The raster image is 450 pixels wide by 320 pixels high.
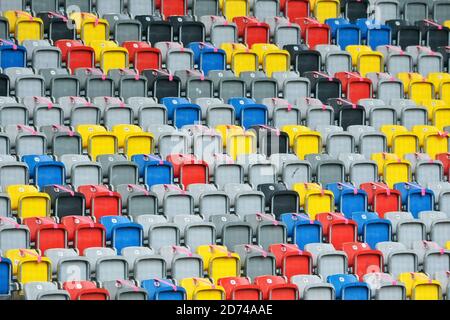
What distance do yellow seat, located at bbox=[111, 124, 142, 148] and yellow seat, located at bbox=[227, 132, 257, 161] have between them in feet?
3.56

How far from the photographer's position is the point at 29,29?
69.2 feet

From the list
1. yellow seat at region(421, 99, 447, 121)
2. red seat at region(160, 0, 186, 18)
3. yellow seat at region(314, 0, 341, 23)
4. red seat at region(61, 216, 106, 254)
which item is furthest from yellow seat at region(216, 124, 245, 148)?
yellow seat at region(314, 0, 341, 23)

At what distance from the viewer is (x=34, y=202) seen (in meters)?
18.3

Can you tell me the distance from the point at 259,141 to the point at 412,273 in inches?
111

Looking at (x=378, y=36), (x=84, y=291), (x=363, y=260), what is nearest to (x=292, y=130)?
(x=363, y=260)

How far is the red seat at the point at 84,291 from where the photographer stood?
54.6 ft

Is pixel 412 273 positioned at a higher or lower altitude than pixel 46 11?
lower

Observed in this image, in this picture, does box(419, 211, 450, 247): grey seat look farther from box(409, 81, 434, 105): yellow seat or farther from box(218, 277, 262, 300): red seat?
box(218, 277, 262, 300): red seat

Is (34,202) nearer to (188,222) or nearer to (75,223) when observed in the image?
(75,223)

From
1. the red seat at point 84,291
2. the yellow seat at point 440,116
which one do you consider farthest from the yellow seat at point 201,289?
the yellow seat at point 440,116

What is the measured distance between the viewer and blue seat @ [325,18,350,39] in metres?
22.7

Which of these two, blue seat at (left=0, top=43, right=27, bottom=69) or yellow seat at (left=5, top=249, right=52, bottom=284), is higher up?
blue seat at (left=0, top=43, right=27, bottom=69)
